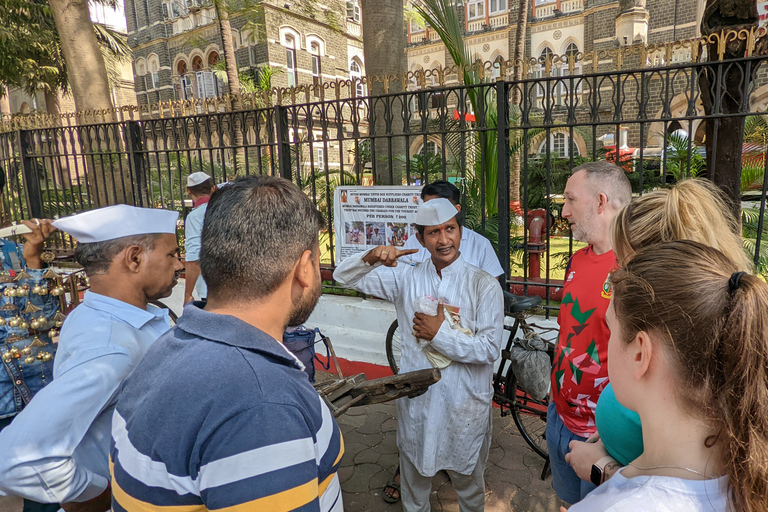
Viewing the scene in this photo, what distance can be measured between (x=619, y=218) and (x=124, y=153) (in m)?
6.18

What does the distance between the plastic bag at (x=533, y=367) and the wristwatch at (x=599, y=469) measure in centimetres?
144

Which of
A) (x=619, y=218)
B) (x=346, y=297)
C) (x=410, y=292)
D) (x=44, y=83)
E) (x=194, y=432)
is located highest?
(x=44, y=83)

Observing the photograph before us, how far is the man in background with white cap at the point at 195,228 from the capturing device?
4.04 metres

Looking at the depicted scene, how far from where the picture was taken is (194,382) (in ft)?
2.97

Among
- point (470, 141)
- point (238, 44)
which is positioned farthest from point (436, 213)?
point (238, 44)

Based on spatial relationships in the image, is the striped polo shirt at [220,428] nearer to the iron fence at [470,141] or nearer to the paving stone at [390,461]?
the paving stone at [390,461]

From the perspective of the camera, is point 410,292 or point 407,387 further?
point 410,292

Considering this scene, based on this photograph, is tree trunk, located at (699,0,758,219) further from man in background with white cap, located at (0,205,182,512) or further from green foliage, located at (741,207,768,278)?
man in background with white cap, located at (0,205,182,512)

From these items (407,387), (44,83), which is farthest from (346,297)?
(44,83)

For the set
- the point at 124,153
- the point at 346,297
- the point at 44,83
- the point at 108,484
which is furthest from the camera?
the point at 44,83

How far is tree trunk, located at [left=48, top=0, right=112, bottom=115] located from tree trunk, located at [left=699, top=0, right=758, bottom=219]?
7158 mm

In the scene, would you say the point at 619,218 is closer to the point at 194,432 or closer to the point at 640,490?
the point at 640,490

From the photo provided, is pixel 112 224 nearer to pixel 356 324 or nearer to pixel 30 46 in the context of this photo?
pixel 356 324

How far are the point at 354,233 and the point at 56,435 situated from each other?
338cm
